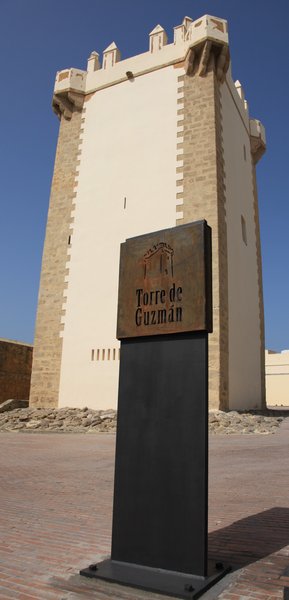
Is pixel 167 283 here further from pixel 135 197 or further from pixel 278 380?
pixel 278 380

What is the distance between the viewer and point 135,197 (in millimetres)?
14625

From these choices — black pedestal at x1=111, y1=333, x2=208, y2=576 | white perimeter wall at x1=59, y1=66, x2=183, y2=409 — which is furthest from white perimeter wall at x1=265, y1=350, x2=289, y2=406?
black pedestal at x1=111, y1=333, x2=208, y2=576

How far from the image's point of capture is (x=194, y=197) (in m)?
13.5

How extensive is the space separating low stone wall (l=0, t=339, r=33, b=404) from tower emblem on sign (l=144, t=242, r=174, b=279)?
16486mm

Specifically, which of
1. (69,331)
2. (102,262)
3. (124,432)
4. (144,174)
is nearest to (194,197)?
(144,174)

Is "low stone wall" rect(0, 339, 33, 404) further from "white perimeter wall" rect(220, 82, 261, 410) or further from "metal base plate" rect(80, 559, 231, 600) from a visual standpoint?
"metal base plate" rect(80, 559, 231, 600)

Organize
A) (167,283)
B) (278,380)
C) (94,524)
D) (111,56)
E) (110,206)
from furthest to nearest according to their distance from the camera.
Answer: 1. (278,380)
2. (111,56)
3. (110,206)
4. (94,524)
5. (167,283)

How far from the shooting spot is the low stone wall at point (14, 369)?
60.3 ft

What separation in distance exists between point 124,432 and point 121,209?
12593 millimetres

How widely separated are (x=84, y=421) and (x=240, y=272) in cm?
717

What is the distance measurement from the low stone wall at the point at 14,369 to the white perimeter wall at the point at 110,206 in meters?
5.16

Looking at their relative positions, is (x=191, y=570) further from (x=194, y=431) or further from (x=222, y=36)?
(x=222, y=36)

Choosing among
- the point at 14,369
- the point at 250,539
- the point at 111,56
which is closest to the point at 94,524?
the point at 250,539

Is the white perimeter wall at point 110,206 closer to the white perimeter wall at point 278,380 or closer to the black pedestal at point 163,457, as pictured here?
the black pedestal at point 163,457
